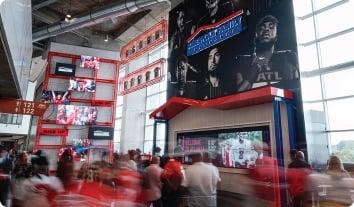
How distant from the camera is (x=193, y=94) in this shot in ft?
27.0

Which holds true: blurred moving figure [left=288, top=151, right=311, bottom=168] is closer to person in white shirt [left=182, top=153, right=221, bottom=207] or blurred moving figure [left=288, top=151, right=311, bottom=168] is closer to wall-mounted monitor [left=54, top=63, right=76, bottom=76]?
person in white shirt [left=182, top=153, right=221, bottom=207]

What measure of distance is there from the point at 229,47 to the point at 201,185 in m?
4.43

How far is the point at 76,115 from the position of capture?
38.8ft

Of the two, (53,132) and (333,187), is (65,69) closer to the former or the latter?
(53,132)

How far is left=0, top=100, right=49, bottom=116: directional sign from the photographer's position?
17.7 feet

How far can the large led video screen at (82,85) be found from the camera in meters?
12.1

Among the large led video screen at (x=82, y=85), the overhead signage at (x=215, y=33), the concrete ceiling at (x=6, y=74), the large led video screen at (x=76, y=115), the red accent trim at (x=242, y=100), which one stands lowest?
the red accent trim at (x=242, y=100)

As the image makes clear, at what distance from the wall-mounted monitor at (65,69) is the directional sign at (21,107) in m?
6.73

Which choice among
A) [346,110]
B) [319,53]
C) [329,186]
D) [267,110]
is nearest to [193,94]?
[267,110]

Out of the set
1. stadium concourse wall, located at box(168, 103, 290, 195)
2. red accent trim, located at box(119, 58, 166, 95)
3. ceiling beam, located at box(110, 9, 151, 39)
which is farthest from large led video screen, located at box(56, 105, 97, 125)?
stadium concourse wall, located at box(168, 103, 290, 195)

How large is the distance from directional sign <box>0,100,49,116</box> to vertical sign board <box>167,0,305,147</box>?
425 centimetres

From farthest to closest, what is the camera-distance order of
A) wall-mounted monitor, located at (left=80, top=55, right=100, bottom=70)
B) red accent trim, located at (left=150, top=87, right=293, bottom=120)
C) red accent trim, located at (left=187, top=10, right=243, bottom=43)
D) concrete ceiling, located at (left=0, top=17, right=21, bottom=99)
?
wall-mounted monitor, located at (left=80, top=55, right=100, bottom=70)
red accent trim, located at (left=187, top=10, right=243, bottom=43)
red accent trim, located at (left=150, top=87, right=293, bottom=120)
concrete ceiling, located at (left=0, top=17, right=21, bottom=99)

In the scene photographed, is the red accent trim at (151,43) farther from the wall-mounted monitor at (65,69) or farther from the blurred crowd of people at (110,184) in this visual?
the blurred crowd of people at (110,184)

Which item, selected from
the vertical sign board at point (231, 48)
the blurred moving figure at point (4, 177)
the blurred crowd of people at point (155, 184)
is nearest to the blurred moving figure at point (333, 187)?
the blurred crowd of people at point (155, 184)
